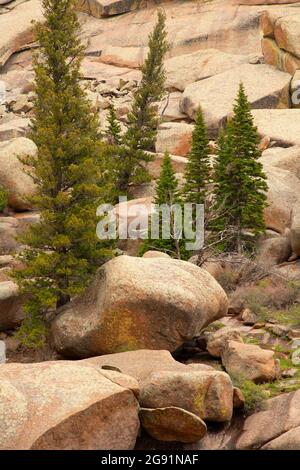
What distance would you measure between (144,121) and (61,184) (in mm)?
21373

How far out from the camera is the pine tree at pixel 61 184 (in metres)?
21.8

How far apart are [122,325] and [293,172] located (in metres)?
22.9

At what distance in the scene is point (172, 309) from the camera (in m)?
19.4

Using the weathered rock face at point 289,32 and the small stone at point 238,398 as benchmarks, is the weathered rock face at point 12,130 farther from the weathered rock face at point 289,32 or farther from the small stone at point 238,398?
the small stone at point 238,398

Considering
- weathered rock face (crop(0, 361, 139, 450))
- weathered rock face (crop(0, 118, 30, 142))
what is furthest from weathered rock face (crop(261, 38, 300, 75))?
weathered rock face (crop(0, 361, 139, 450))

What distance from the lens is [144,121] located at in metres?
43.4

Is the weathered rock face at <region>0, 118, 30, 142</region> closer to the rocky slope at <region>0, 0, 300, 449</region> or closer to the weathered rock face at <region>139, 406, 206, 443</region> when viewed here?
the rocky slope at <region>0, 0, 300, 449</region>

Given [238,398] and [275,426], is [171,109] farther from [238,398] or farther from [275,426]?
[275,426]

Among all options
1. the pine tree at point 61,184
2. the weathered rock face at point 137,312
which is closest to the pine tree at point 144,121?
the pine tree at point 61,184

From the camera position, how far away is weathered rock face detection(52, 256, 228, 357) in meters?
19.4

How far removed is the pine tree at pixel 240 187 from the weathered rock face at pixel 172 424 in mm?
16387

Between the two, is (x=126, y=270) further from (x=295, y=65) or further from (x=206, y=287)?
(x=295, y=65)

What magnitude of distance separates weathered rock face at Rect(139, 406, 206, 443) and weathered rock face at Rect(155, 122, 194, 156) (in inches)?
1370

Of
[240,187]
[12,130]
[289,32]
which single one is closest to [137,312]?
[240,187]
